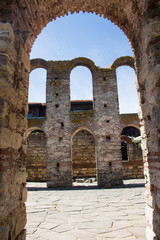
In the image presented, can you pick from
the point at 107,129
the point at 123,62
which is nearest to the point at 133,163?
the point at 107,129

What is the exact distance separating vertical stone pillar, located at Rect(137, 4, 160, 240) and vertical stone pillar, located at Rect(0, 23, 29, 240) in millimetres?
1902

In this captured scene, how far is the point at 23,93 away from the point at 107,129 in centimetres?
852

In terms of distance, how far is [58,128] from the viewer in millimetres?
10852

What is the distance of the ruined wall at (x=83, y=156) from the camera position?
13.4m

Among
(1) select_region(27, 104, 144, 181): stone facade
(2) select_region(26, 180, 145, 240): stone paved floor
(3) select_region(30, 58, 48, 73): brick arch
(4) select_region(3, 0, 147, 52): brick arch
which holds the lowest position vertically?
(2) select_region(26, 180, 145, 240): stone paved floor

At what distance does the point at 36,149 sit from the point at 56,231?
10886 millimetres

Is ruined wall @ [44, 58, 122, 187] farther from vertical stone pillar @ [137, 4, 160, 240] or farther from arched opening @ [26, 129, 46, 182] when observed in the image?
vertical stone pillar @ [137, 4, 160, 240]

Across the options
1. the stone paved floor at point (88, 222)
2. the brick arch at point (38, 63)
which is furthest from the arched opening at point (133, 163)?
the brick arch at point (38, 63)

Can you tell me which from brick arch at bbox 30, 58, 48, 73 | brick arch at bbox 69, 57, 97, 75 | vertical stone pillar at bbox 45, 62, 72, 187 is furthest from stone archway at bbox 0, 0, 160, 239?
brick arch at bbox 30, 58, 48, 73

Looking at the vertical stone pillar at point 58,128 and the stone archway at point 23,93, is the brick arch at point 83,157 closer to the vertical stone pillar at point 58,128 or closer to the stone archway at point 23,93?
the vertical stone pillar at point 58,128

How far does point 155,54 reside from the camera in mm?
2320

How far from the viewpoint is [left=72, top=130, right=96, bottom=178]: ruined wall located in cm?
1338

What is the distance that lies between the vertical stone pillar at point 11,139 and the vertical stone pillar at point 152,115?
190 cm

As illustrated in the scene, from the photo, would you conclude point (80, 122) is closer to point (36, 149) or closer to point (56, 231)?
point (36, 149)
